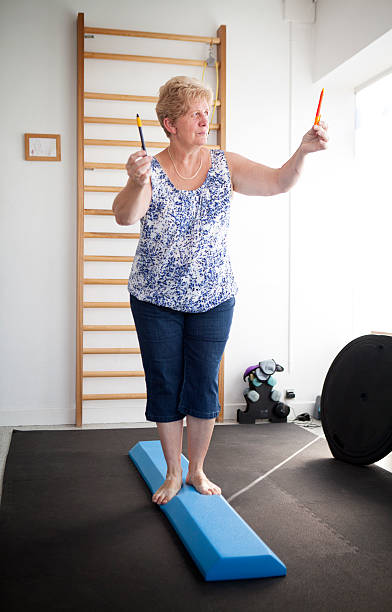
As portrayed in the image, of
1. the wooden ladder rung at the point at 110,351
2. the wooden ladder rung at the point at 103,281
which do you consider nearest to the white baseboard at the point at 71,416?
the wooden ladder rung at the point at 110,351

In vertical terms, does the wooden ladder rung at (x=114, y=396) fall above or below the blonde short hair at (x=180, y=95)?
below

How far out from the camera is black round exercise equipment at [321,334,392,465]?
2943 mm

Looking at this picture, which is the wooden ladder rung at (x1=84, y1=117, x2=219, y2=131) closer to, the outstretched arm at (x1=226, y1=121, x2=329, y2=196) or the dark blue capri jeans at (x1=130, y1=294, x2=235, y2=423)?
the outstretched arm at (x1=226, y1=121, x2=329, y2=196)

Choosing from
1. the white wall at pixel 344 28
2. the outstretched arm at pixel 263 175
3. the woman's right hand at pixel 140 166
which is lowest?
the woman's right hand at pixel 140 166

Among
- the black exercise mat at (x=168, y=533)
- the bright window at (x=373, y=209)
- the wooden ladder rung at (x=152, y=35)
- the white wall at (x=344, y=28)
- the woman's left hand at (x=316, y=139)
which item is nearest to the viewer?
the black exercise mat at (x=168, y=533)

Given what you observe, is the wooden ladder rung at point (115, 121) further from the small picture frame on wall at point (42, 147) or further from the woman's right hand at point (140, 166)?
the woman's right hand at point (140, 166)

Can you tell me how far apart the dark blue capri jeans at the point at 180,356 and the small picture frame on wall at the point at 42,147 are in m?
2.05

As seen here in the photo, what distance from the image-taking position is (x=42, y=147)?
4.07 metres

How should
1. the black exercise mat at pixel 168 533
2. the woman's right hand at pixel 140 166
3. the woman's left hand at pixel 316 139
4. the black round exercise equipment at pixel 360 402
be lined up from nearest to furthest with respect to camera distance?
the black exercise mat at pixel 168 533 < the woman's right hand at pixel 140 166 < the woman's left hand at pixel 316 139 < the black round exercise equipment at pixel 360 402

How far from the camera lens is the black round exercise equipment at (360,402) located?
116 inches

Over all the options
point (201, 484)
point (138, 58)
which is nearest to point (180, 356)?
point (201, 484)

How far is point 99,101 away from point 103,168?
0.45 meters

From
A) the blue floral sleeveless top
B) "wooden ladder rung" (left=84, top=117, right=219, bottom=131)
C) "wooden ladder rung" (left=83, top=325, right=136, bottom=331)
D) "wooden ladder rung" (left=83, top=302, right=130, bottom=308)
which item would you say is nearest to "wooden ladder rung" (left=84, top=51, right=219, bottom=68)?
"wooden ladder rung" (left=84, top=117, right=219, bottom=131)

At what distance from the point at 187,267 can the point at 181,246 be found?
78mm
